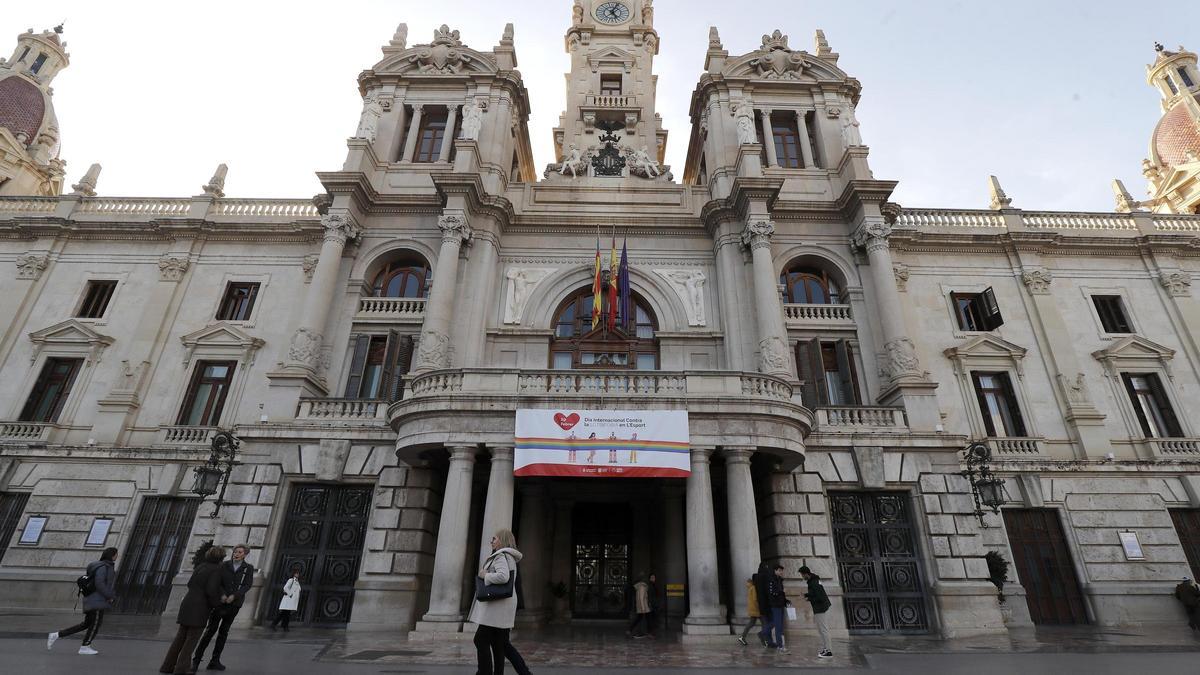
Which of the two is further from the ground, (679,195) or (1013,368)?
(679,195)

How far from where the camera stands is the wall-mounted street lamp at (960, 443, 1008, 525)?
16.5 metres

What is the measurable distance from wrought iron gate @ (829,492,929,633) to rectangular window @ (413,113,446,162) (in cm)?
2225

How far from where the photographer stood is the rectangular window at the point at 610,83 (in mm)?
32500

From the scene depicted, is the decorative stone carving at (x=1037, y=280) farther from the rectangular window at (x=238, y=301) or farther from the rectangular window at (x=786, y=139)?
the rectangular window at (x=238, y=301)

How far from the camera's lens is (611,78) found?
1296 inches

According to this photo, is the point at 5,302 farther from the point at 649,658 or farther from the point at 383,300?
the point at 649,658

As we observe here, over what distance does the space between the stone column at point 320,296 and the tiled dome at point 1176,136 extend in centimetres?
5043

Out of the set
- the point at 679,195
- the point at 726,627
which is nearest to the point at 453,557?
the point at 726,627

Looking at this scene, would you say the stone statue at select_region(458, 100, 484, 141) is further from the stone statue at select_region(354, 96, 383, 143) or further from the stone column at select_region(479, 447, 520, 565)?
the stone column at select_region(479, 447, 520, 565)

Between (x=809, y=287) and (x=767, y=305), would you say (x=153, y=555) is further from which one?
(x=809, y=287)

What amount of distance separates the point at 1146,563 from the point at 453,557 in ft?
73.4

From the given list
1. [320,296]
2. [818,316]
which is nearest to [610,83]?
[818,316]

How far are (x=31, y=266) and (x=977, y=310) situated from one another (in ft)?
132

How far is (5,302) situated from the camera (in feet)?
82.1
